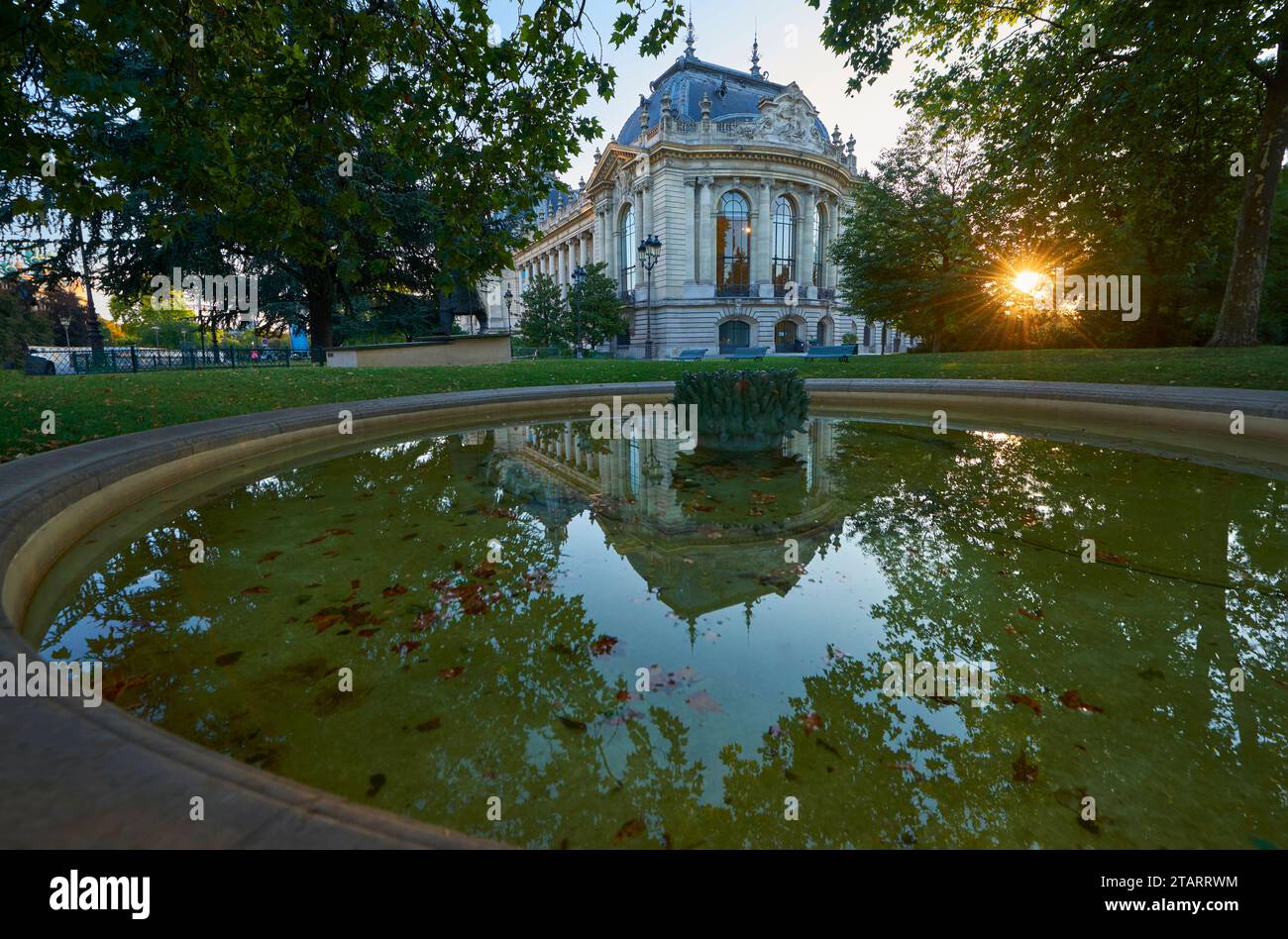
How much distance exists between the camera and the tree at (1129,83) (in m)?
10.9

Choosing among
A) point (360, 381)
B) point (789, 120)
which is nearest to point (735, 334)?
point (789, 120)

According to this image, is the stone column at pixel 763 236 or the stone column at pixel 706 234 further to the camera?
the stone column at pixel 763 236

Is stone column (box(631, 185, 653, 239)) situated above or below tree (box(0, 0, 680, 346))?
above

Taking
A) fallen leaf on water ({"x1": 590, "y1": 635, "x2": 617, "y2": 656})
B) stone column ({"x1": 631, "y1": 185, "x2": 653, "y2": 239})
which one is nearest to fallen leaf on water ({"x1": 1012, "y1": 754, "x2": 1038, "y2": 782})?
fallen leaf on water ({"x1": 590, "y1": 635, "x2": 617, "y2": 656})

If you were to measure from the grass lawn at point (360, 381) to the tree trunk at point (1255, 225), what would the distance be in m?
1.10

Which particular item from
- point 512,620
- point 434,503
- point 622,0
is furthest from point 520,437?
point 512,620

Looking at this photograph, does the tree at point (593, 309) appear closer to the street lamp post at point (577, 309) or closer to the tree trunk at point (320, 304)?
the street lamp post at point (577, 309)

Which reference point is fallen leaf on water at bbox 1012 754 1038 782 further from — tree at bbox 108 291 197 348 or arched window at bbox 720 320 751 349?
tree at bbox 108 291 197 348

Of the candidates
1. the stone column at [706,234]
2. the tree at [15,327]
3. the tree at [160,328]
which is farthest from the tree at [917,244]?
the tree at [160,328]

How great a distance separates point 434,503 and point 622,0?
5043 mm

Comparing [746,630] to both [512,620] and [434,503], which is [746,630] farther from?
[434,503]

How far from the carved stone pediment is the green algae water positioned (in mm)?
47306

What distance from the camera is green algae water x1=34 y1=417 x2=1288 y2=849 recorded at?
6.73 ft

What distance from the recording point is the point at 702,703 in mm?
2607
